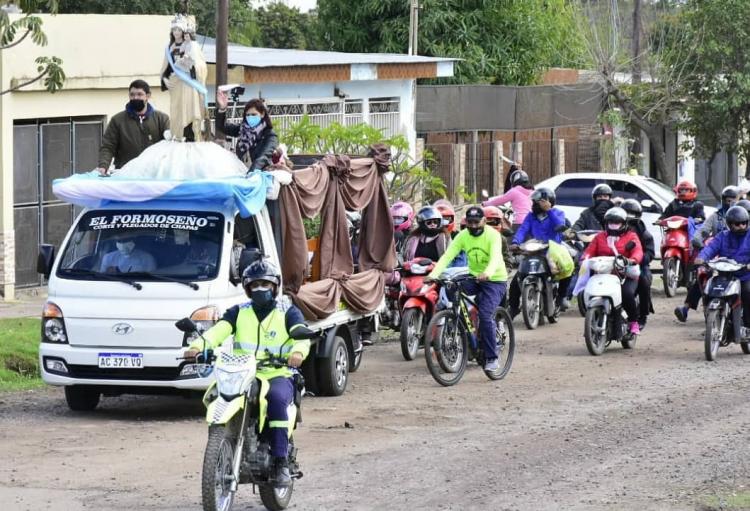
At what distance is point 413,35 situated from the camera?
3562 cm

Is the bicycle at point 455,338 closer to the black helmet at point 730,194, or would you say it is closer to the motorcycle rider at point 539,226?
the motorcycle rider at point 539,226

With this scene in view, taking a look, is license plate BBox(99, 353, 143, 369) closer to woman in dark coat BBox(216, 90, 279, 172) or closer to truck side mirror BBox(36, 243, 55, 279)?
truck side mirror BBox(36, 243, 55, 279)

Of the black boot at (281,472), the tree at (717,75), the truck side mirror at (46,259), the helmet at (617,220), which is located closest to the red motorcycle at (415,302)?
the helmet at (617,220)

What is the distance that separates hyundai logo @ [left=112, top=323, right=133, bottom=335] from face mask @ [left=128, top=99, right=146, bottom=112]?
3.61 meters

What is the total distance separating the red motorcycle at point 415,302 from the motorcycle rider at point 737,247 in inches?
126

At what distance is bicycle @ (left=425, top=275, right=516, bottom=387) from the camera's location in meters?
15.0

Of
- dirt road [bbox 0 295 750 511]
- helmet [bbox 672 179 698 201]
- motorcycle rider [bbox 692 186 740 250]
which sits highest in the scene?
helmet [bbox 672 179 698 201]

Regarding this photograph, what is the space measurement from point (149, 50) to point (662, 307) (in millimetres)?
9424

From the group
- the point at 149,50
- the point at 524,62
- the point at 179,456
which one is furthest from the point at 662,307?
the point at 524,62

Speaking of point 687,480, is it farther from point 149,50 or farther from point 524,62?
point 524,62

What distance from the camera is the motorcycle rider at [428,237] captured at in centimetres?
1794

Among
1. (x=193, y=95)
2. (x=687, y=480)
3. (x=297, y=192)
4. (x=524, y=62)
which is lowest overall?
(x=687, y=480)

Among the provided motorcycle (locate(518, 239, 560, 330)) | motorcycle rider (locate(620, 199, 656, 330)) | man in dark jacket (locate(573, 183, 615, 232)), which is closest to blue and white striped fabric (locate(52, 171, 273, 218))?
motorcycle rider (locate(620, 199, 656, 330))

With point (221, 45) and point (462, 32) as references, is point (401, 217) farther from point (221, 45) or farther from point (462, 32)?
point (462, 32)
